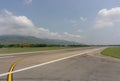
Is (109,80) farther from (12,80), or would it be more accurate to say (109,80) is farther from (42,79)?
(12,80)

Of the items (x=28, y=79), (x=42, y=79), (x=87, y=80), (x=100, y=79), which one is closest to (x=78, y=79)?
(x=87, y=80)

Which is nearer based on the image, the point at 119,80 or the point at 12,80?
the point at 12,80

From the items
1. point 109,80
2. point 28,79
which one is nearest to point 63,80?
point 28,79

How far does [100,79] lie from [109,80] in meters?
0.37

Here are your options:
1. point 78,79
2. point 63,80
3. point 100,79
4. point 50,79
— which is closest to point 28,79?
point 50,79

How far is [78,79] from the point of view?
7.58 m

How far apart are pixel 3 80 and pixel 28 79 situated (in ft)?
3.14

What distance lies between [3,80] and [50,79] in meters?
1.83

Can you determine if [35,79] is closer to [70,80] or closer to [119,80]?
[70,80]

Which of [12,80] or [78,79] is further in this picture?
[78,79]

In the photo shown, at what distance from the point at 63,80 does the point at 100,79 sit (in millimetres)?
1618

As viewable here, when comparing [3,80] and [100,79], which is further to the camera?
[100,79]

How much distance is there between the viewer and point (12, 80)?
7.04 m

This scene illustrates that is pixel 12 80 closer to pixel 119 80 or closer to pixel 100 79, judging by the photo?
pixel 100 79
